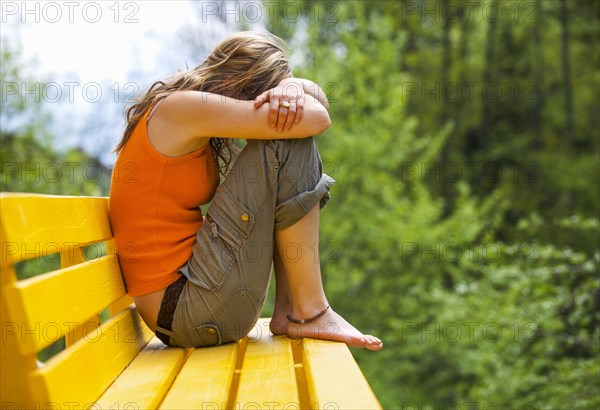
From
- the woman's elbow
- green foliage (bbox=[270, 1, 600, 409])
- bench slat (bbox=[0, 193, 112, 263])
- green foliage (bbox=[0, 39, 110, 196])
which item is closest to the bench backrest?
bench slat (bbox=[0, 193, 112, 263])

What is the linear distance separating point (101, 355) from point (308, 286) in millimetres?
710

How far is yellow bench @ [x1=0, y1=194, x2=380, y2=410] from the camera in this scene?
1.13 metres

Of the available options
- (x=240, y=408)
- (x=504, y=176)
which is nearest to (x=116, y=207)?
(x=240, y=408)

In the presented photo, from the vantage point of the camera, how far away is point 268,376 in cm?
160

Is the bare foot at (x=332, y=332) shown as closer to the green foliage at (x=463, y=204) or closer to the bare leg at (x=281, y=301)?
the bare leg at (x=281, y=301)

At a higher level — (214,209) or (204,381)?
(214,209)

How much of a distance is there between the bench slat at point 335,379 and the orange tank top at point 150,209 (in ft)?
1.43

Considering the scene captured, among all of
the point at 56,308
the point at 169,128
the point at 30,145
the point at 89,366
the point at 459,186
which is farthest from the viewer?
the point at 459,186

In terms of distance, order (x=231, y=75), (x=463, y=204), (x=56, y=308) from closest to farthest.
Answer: (x=56, y=308)
(x=231, y=75)
(x=463, y=204)

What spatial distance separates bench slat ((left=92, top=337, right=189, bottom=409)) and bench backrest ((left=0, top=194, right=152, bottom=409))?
0.03 meters

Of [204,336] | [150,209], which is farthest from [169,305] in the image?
[150,209]

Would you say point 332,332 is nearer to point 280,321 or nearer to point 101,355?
point 280,321

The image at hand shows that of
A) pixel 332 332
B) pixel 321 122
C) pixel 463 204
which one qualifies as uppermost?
pixel 321 122

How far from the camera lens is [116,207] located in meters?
1.97
